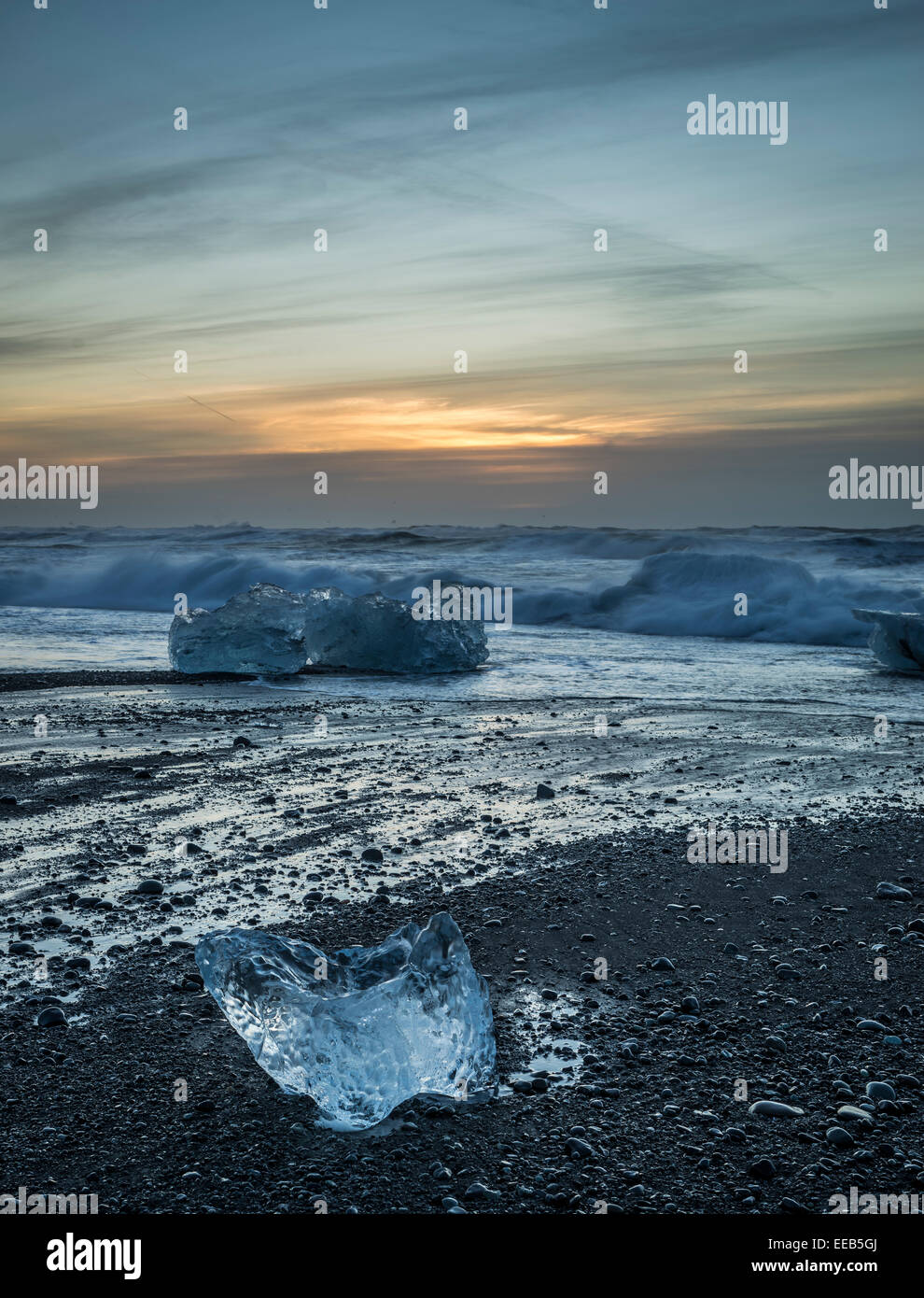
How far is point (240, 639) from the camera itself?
12688 mm

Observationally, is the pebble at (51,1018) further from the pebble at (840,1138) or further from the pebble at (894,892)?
the pebble at (894,892)

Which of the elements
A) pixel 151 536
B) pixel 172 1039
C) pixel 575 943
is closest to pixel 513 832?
pixel 575 943

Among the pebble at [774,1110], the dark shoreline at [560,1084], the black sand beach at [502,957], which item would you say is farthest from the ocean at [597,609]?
the pebble at [774,1110]

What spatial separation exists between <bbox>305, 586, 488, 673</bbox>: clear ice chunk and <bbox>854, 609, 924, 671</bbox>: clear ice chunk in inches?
200

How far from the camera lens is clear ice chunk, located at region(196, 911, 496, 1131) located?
327cm

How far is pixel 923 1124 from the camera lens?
3195 millimetres

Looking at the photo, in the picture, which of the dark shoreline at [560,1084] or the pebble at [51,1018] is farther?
the pebble at [51,1018]

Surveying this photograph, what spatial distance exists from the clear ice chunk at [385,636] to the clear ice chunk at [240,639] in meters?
0.73

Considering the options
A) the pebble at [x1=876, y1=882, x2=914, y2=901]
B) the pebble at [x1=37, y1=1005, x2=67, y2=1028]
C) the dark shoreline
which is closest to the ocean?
the pebble at [x1=876, y1=882, x2=914, y2=901]

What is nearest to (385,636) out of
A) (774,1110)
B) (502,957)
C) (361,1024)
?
(502,957)

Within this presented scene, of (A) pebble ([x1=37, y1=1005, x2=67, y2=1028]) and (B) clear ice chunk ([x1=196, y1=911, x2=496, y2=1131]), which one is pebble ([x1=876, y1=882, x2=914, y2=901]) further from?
(A) pebble ([x1=37, y1=1005, x2=67, y2=1028])

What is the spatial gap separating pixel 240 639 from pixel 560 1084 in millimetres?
9799

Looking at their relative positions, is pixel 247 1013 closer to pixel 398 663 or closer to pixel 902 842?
pixel 902 842

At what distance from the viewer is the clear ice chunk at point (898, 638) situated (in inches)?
540
